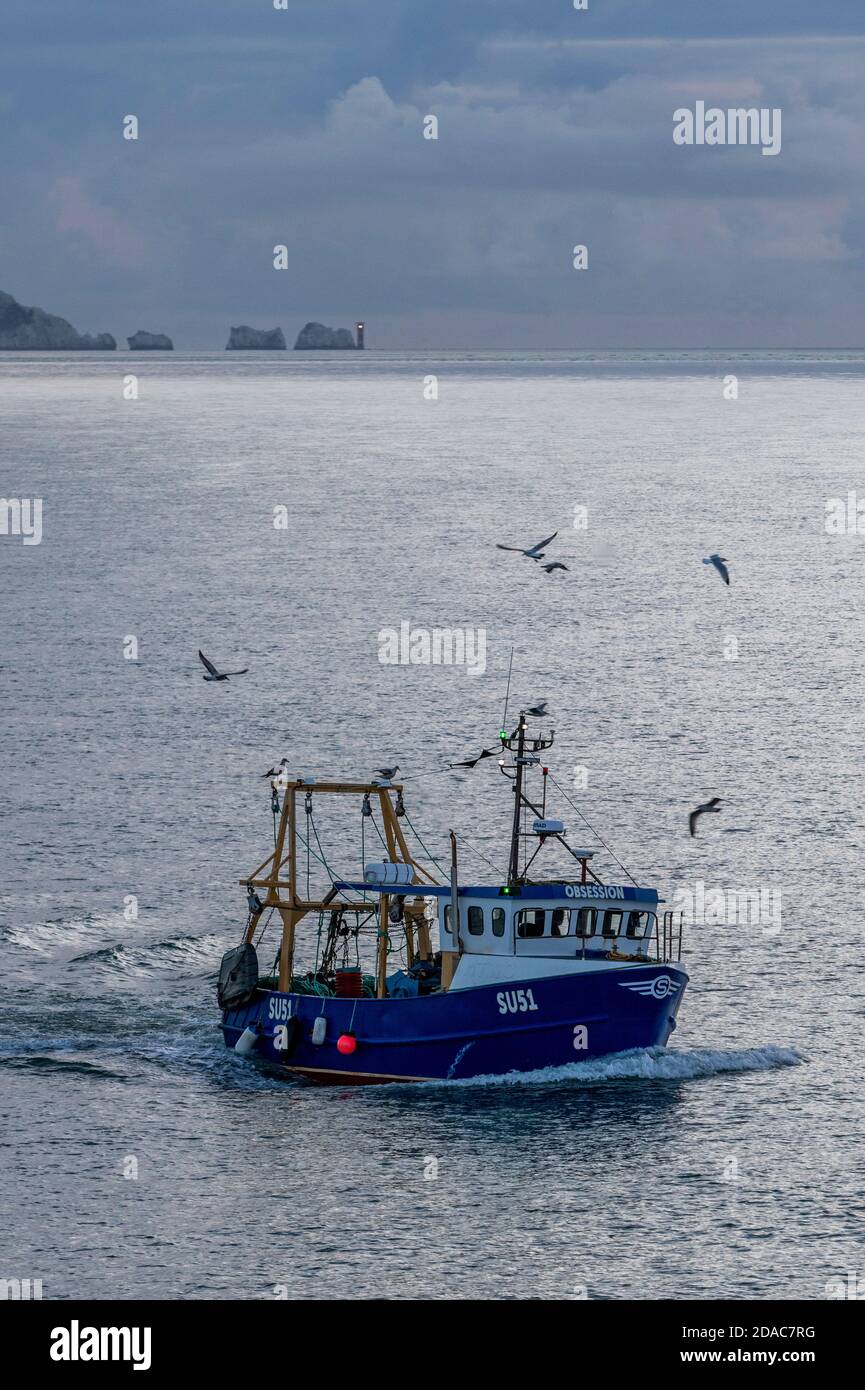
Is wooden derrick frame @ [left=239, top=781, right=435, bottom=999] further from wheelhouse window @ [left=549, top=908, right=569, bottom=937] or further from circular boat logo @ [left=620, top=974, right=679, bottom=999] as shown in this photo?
circular boat logo @ [left=620, top=974, right=679, bottom=999]

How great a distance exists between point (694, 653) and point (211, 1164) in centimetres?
8376

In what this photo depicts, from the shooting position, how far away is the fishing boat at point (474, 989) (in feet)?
184

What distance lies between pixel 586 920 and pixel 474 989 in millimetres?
4032

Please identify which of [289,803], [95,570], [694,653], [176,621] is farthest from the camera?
A: [95,570]

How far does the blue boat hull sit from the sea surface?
2.22ft

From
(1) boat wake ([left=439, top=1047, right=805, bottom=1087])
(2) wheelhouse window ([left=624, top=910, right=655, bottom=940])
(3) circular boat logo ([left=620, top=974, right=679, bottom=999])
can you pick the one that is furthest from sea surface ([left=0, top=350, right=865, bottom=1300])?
(2) wheelhouse window ([left=624, top=910, right=655, bottom=940])

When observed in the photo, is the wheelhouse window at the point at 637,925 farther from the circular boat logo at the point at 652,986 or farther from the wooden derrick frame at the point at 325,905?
the wooden derrick frame at the point at 325,905

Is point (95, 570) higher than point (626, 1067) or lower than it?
higher

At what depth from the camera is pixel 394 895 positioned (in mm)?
59406

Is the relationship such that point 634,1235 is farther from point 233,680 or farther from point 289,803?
point 233,680

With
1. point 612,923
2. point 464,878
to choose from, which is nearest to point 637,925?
point 612,923
